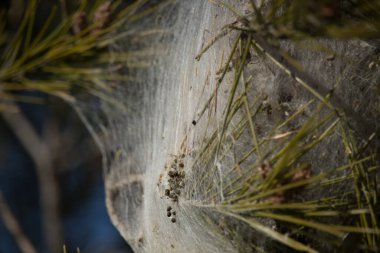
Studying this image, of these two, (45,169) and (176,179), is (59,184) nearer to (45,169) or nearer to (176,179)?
(45,169)

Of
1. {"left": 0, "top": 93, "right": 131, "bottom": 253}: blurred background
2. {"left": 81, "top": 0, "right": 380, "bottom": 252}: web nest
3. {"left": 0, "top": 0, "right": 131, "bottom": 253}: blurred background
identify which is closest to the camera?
{"left": 81, "top": 0, "right": 380, "bottom": 252}: web nest

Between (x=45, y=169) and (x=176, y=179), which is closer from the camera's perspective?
(x=176, y=179)

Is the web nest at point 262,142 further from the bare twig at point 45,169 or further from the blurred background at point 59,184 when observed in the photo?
the blurred background at point 59,184

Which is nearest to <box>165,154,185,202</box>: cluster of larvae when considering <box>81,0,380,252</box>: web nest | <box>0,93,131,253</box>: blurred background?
<box>81,0,380,252</box>: web nest

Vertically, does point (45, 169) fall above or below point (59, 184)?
above

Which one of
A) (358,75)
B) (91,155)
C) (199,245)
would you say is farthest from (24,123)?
(358,75)

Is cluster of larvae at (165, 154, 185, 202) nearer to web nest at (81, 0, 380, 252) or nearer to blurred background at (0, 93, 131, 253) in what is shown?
web nest at (81, 0, 380, 252)

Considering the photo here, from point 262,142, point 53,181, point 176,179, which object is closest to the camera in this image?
point 262,142

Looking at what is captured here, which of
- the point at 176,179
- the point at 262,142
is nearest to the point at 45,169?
the point at 176,179
